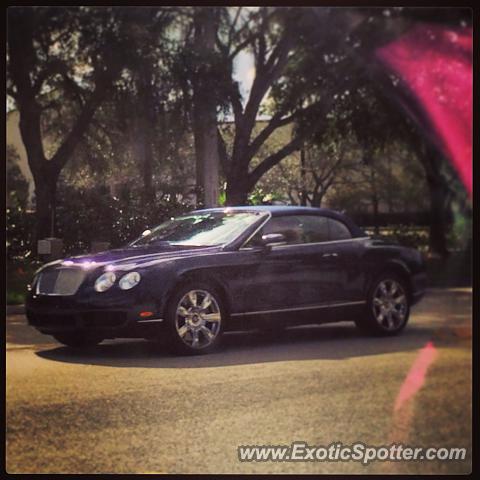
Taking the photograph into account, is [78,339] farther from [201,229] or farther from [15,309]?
[201,229]

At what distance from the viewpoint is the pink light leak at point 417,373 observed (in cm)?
174

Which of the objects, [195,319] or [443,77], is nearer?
[195,319]

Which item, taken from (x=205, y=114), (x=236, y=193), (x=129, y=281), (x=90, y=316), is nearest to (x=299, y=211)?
(x=236, y=193)

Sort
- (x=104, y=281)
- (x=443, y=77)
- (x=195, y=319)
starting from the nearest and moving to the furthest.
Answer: (x=104, y=281) < (x=195, y=319) < (x=443, y=77)

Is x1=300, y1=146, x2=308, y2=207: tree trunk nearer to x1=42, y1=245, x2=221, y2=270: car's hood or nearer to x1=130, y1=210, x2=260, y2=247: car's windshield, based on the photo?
x1=130, y1=210, x2=260, y2=247: car's windshield

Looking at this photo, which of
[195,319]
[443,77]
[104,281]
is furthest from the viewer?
[443,77]

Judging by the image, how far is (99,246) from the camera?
167cm

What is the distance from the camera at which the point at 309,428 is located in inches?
67.8

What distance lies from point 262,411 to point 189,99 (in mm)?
767

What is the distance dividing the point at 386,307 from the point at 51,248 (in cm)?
83

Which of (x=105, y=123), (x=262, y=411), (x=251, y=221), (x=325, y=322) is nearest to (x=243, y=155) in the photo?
(x=251, y=221)

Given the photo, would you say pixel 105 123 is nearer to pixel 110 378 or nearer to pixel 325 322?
pixel 110 378

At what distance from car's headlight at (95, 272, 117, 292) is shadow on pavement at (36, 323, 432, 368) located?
0.52 ft

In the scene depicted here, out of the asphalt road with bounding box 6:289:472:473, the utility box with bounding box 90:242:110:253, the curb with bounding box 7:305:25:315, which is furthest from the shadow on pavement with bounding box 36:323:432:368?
the utility box with bounding box 90:242:110:253
